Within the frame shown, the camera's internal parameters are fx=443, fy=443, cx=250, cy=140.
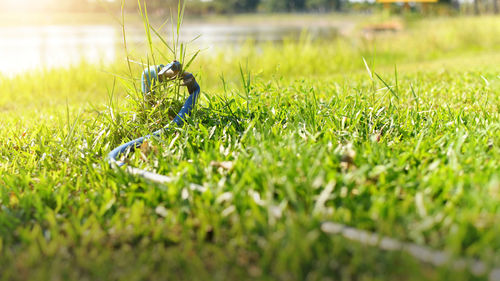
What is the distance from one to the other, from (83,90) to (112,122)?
14.0 ft

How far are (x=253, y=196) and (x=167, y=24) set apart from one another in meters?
2.19

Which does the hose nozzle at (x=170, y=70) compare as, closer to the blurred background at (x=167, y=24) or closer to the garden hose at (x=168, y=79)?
the garden hose at (x=168, y=79)

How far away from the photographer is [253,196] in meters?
2.04

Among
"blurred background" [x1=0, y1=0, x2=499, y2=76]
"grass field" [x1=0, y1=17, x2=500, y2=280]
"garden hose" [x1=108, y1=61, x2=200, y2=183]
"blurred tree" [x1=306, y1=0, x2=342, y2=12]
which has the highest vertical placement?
"blurred tree" [x1=306, y1=0, x2=342, y2=12]

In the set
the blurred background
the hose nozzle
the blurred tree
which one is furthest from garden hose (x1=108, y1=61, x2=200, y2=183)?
the blurred tree

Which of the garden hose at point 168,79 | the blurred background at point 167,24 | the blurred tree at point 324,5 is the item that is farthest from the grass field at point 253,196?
the blurred tree at point 324,5

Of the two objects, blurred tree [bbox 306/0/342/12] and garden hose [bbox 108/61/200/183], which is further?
blurred tree [bbox 306/0/342/12]

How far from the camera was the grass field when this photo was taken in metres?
1.69

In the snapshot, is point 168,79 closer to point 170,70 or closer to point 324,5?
point 170,70

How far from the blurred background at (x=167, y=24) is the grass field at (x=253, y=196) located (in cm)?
80

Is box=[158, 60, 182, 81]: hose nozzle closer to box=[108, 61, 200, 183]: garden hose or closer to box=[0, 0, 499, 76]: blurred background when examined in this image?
box=[108, 61, 200, 183]: garden hose

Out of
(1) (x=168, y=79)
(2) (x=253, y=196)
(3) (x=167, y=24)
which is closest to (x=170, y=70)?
(1) (x=168, y=79)

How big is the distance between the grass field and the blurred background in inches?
31.6

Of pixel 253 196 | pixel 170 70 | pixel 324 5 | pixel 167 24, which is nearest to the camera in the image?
pixel 253 196
